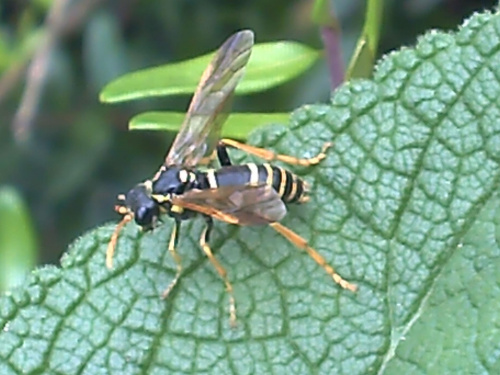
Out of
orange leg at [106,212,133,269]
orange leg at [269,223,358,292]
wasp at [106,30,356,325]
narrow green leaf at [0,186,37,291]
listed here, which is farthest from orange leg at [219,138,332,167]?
narrow green leaf at [0,186,37,291]

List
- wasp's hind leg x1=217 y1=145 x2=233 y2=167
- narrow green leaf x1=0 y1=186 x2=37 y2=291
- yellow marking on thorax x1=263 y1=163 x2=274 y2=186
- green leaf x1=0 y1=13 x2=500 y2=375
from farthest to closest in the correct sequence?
1. narrow green leaf x1=0 y1=186 x2=37 y2=291
2. wasp's hind leg x1=217 y1=145 x2=233 y2=167
3. yellow marking on thorax x1=263 y1=163 x2=274 y2=186
4. green leaf x1=0 y1=13 x2=500 y2=375

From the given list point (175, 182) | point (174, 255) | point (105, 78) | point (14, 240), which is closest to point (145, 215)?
point (174, 255)

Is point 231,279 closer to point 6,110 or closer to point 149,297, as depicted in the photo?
point 149,297

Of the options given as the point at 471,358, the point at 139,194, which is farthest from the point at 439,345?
the point at 139,194

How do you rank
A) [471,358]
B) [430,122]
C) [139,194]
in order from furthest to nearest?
[139,194] → [430,122] → [471,358]

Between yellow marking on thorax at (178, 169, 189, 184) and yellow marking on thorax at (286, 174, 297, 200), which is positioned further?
yellow marking on thorax at (178, 169, 189, 184)

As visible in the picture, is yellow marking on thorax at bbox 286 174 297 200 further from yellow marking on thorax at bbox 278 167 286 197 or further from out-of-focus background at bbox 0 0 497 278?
out-of-focus background at bbox 0 0 497 278
